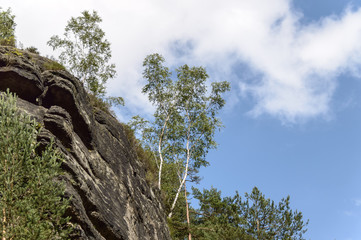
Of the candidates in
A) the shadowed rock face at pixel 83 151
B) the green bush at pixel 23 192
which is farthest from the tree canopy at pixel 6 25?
the green bush at pixel 23 192

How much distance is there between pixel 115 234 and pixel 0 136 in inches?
238

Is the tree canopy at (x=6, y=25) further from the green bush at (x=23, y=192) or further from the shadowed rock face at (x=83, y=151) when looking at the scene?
the green bush at (x=23, y=192)

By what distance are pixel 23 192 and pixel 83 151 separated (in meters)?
4.92

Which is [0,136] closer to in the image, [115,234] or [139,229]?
[115,234]

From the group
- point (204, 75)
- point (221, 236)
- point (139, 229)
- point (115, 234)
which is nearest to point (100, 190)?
point (115, 234)

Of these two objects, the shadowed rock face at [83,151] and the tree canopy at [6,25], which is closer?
the shadowed rock face at [83,151]

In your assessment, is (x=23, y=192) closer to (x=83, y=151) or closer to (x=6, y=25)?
(x=83, y=151)

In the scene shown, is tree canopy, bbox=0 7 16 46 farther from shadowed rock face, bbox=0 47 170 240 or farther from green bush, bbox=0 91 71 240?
green bush, bbox=0 91 71 240

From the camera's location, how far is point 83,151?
13344mm

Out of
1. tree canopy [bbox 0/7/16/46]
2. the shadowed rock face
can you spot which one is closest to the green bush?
the shadowed rock face

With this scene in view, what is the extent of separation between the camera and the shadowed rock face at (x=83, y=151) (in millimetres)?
11344

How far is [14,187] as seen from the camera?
8.34 metres

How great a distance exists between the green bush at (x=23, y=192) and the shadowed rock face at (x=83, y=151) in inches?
62.0

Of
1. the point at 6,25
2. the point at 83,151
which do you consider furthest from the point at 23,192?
the point at 6,25
